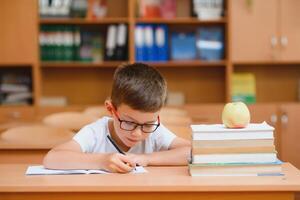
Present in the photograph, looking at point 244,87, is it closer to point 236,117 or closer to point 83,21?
point 83,21

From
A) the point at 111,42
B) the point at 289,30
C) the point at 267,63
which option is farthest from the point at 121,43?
the point at 289,30

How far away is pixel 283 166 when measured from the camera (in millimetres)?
1819

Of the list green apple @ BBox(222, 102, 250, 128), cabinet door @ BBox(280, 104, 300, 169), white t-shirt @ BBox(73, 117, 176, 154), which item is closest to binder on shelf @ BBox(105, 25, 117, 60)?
cabinet door @ BBox(280, 104, 300, 169)

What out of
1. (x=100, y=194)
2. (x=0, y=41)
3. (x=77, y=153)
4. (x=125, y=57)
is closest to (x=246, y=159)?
(x=100, y=194)

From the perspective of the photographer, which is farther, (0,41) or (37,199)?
(0,41)

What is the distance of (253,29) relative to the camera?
4914 mm

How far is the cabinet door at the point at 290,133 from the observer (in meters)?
4.89

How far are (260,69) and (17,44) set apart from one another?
2.43m

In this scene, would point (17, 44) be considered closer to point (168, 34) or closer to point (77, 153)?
point (168, 34)

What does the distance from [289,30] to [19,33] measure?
2549 millimetres

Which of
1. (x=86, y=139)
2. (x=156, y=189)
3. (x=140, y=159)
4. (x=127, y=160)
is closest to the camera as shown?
(x=156, y=189)

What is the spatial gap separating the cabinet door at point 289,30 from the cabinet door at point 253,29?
0.07 metres

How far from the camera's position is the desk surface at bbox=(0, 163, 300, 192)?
5.09 feet

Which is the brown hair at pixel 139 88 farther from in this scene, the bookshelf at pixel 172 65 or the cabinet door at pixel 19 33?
the cabinet door at pixel 19 33
